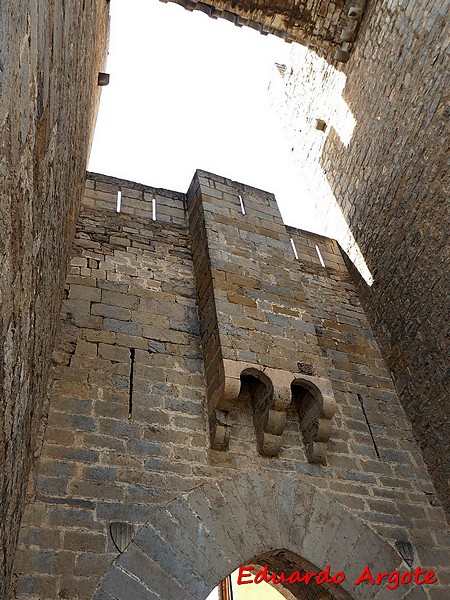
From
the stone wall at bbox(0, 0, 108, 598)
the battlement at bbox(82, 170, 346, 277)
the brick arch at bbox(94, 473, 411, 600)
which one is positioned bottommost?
the brick arch at bbox(94, 473, 411, 600)

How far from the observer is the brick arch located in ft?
10.3

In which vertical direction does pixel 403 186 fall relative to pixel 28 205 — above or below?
below

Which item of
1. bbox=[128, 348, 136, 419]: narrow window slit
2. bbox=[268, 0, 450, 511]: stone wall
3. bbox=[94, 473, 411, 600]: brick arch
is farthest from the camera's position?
bbox=[268, 0, 450, 511]: stone wall

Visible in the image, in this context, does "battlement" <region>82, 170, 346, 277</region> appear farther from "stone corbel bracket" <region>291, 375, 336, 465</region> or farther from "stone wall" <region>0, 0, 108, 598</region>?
"stone wall" <region>0, 0, 108, 598</region>

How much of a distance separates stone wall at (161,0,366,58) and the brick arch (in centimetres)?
→ 562

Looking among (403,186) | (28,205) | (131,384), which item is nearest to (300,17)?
(403,186)

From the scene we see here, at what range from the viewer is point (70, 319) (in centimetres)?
431

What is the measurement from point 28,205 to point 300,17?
6174 millimetres

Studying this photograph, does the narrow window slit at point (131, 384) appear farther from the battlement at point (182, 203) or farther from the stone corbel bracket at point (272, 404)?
the battlement at point (182, 203)

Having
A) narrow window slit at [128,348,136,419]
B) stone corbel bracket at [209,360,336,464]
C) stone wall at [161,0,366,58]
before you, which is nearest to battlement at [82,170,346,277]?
stone corbel bracket at [209,360,336,464]

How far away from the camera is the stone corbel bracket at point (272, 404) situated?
12.9ft

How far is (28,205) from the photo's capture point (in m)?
2.07

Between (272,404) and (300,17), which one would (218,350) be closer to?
(272,404)

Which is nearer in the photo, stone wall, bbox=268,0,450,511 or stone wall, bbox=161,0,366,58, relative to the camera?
stone wall, bbox=268,0,450,511
